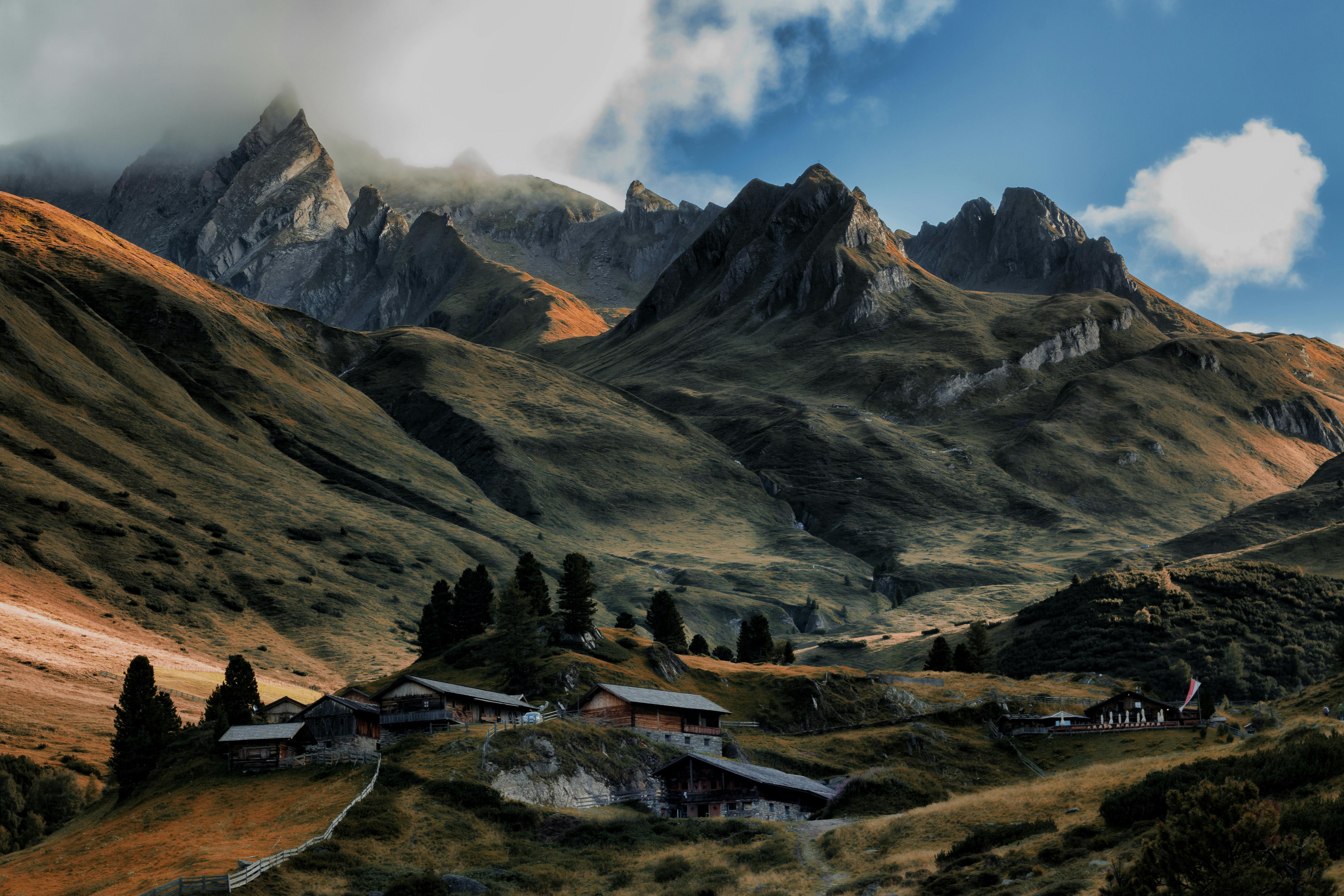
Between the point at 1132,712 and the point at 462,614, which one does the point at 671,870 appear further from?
the point at 462,614

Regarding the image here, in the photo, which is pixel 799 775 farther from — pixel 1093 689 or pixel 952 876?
pixel 1093 689

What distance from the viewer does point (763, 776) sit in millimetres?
58656

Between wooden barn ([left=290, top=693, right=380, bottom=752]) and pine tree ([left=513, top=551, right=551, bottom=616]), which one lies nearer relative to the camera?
wooden barn ([left=290, top=693, right=380, bottom=752])

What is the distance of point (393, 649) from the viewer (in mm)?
140375

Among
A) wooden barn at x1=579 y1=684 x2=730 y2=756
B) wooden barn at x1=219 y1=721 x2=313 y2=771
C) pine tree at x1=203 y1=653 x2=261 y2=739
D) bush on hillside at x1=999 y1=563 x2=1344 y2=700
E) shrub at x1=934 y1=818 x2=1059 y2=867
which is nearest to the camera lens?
shrub at x1=934 y1=818 x2=1059 y2=867

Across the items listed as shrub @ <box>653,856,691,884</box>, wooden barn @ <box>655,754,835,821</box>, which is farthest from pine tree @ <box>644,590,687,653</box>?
shrub @ <box>653,856,691,884</box>

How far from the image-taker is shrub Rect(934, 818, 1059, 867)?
1431 inches

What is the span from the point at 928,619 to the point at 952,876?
6492 inches

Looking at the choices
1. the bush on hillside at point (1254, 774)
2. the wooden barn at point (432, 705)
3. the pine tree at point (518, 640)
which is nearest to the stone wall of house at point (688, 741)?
the wooden barn at point (432, 705)

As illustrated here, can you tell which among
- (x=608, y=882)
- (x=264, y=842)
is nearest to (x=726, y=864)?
(x=608, y=882)

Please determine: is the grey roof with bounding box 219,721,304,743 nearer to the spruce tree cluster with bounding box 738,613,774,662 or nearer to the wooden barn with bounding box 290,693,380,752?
the wooden barn with bounding box 290,693,380,752

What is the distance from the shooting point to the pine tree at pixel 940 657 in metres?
120

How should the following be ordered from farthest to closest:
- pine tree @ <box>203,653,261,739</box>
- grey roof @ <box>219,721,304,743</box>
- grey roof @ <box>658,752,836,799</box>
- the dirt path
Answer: pine tree @ <box>203,653,261,739</box> < grey roof @ <box>219,721,304,743</box> < grey roof @ <box>658,752,836,799</box> < the dirt path

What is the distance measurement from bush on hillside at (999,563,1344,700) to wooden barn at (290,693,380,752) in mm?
90697
